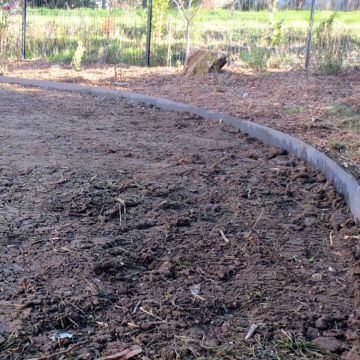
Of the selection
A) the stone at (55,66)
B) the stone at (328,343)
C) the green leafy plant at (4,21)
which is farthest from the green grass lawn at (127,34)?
the stone at (328,343)

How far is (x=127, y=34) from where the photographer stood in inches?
540

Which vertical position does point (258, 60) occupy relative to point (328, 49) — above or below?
below

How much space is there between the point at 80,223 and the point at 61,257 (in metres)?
0.56

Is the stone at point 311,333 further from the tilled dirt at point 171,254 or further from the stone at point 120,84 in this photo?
the stone at point 120,84

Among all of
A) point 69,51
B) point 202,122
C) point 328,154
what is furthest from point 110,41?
point 328,154

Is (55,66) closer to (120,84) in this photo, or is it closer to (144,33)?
(144,33)

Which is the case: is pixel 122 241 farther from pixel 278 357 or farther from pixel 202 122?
pixel 202 122

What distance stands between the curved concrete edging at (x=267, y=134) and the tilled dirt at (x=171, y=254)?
10cm

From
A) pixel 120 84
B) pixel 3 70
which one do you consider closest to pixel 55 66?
pixel 3 70

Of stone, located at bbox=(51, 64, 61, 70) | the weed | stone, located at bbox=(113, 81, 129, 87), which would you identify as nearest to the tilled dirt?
stone, located at bbox=(113, 81, 129, 87)

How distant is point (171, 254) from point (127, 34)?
35.6ft

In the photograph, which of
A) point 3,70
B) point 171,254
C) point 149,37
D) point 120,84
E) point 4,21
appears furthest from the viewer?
point 4,21

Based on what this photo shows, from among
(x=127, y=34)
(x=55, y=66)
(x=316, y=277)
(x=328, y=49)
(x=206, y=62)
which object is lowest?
(x=55, y=66)

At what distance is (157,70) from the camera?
454 inches
